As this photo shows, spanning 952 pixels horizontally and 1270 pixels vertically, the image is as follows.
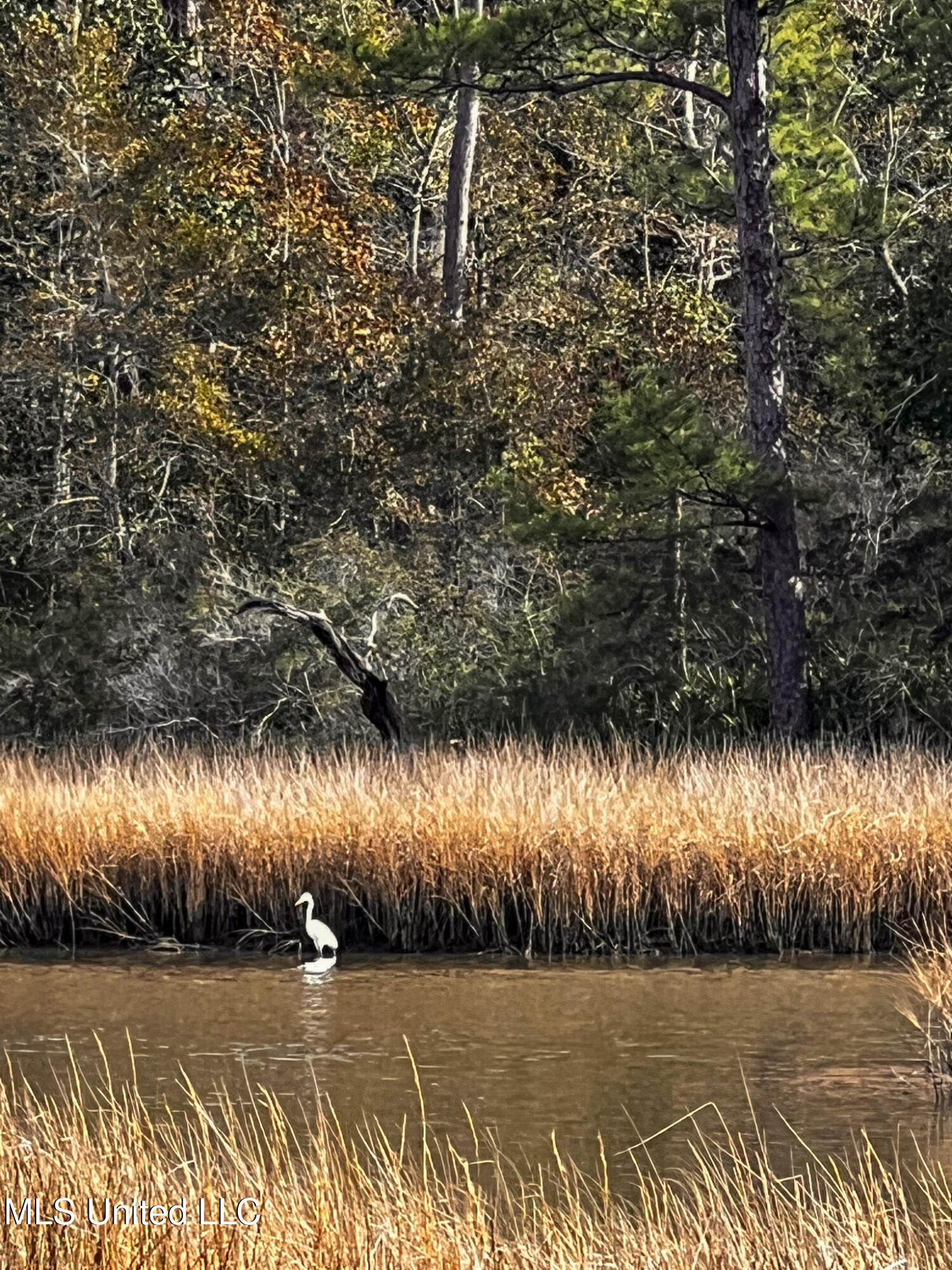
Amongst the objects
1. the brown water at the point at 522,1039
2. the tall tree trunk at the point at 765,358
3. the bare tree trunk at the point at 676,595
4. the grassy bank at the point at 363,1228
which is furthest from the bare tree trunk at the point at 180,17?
the grassy bank at the point at 363,1228

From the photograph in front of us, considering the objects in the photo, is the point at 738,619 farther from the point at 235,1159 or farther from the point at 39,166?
the point at 235,1159

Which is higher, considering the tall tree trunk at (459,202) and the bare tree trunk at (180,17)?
the bare tree trunk at (180,17)

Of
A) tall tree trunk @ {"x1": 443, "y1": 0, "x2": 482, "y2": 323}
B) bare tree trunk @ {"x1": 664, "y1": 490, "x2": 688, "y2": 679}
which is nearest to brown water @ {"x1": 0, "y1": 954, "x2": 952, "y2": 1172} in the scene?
bare tree trunk @ {"x1": 664, "y1": 490, "x2": 688, "y2": 679}

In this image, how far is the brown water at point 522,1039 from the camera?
779 centimetres

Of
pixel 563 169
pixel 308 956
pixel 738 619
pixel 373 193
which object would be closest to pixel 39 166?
pixel 373 193

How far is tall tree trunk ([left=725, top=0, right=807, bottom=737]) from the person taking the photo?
15805 mm

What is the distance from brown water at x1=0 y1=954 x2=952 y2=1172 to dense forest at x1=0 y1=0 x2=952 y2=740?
5.28 m

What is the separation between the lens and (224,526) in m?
21.3

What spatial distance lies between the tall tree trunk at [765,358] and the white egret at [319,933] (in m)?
5.33

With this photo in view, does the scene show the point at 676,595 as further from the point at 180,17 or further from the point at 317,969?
the point at 180,17

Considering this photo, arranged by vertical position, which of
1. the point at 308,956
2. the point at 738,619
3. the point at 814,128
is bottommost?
the point at 308,956

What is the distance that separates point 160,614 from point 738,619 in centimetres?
524

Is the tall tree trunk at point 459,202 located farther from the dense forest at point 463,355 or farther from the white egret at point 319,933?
the white egret at point 319,933

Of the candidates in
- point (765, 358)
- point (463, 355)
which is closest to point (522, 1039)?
point (765, 358)
